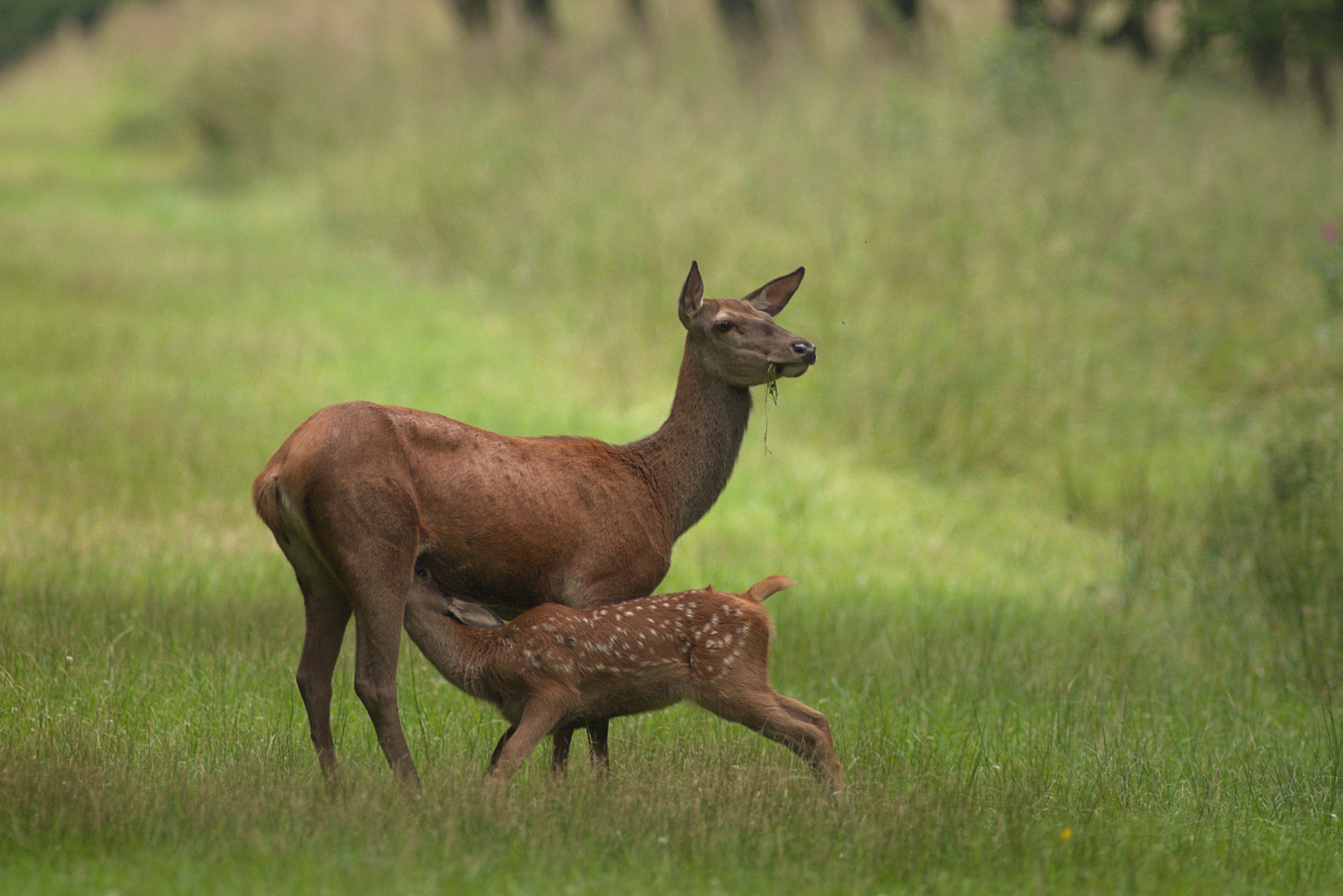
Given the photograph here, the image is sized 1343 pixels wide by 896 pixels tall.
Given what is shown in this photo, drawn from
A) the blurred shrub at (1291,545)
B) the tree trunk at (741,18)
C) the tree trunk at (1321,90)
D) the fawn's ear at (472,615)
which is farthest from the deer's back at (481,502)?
the tree trunk at (1321,90)

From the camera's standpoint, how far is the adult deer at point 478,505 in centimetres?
487

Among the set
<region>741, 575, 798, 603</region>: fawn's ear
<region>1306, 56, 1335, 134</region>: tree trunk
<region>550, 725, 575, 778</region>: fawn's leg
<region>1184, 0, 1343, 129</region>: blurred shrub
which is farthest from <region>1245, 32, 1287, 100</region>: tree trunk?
<region>550, 725, 575, 778</region>: fawn's leg

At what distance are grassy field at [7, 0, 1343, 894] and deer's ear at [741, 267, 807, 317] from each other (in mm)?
1636

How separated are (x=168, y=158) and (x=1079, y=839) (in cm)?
2667

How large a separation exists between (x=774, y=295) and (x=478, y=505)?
5.91 ft

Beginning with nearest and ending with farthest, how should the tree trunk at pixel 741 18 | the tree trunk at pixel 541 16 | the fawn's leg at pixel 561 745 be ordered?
the fawn's leg at pixel 561 745 → the tree trunk at pixel 741 18 → the tree trunk at pixel 541 16

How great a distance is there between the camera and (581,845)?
14.1ft

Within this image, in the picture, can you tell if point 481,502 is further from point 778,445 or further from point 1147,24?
point 1147,24

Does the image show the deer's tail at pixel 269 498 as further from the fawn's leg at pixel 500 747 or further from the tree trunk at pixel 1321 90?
the tree trunk at pixel 1321 90

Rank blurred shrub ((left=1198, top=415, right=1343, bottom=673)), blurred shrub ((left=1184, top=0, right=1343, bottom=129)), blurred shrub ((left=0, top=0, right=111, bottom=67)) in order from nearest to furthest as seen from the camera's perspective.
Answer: blurred shrub ((left=1198, top=415, right=1343, bottom=673)), blurred shrub ((left=1184, top=0, right=1343, bottom=129)), blurred shrub ((left=0, top=0, right=111, bottom=67))

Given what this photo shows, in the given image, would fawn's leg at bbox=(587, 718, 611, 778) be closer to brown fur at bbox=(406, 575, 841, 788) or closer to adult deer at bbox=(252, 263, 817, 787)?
brown fur at bbox=(406, 575, 841, 788)

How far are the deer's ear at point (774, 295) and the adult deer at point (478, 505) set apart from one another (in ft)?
0.95

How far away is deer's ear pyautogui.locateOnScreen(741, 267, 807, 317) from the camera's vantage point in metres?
6.18

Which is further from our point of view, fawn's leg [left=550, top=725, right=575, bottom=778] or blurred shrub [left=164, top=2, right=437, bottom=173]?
blurred shrub [left=164, top=2, right=437, bottom=173]
